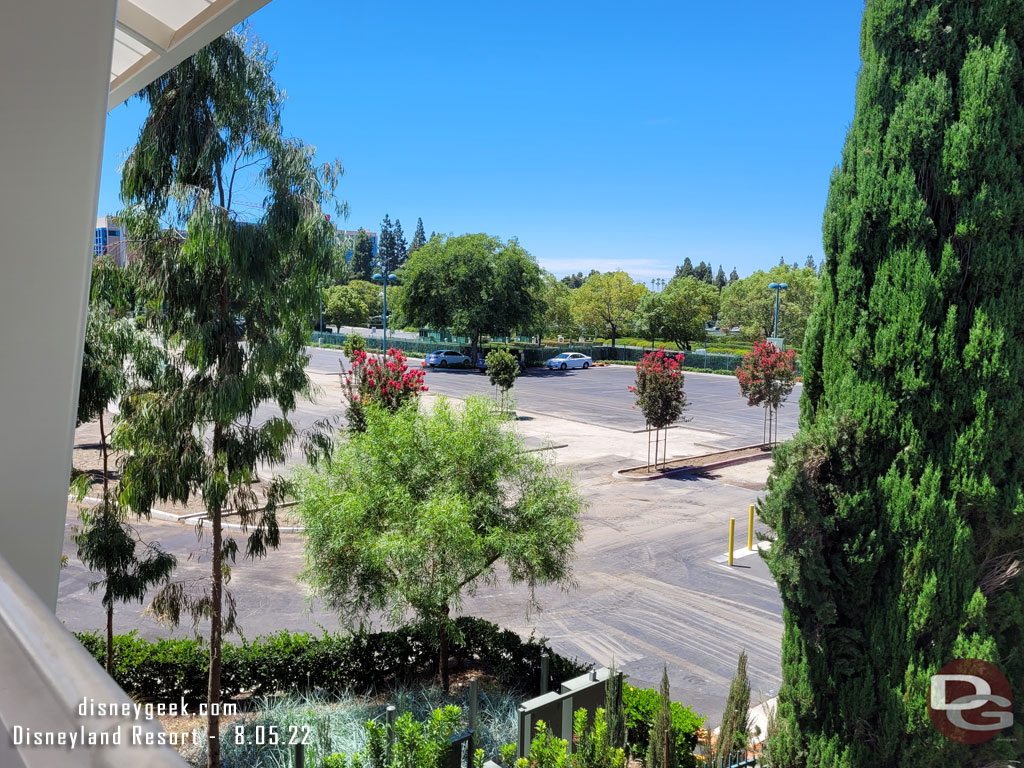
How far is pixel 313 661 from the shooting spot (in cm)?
816

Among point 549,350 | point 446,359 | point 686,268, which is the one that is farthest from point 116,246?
point 686,268

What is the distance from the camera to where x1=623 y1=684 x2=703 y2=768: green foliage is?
6461 millimetres

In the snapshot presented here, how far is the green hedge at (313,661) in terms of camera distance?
25.5 ft

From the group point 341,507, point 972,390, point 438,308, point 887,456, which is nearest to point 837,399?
point 887,456

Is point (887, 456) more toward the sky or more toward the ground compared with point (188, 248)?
more toward the ground

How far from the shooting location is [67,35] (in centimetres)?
305

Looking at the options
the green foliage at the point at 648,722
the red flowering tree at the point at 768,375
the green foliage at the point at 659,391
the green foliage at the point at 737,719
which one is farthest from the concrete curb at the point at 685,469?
the green foliage at the point at 737,719

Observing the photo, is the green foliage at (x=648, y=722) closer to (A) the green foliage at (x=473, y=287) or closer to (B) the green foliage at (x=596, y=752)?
(B) the green foliage at (x=596, y=752)

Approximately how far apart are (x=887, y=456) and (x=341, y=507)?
5067mm

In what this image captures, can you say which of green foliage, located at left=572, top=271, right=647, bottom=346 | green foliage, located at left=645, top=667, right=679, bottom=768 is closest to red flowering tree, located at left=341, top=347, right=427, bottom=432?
green foliage, located at left=645, top=667, right=679, bottom=768

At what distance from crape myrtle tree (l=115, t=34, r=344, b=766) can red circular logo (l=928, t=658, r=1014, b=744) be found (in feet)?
18.9

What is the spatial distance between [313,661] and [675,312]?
45.2 m

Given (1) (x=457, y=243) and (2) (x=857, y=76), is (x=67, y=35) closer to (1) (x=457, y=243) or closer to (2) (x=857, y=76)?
(2) (x=857, y=76)

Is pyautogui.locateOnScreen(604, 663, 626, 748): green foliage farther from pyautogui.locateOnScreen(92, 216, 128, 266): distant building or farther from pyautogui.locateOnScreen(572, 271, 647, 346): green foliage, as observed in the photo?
pyautogui.locateOnScreen(572, 271, 647, 346): green foliage
